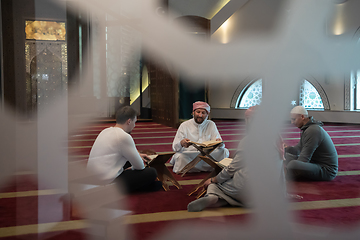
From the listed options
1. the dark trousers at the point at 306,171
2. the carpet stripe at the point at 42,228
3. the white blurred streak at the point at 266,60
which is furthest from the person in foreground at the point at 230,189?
the dark trousers at the point at 306,171

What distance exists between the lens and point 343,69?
4.73 feet

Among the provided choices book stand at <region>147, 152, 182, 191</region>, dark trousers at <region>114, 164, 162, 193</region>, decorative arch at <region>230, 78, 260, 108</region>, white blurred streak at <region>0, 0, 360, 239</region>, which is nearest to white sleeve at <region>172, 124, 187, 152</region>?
book stand at <region>147, 152, 182, 191</region>

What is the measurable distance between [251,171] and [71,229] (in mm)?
894

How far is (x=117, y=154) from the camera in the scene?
74.6 inches

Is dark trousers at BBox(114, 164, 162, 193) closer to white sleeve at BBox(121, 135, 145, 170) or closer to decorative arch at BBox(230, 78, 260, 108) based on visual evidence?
white sleeve at BBox(121, 135, 145, 170)

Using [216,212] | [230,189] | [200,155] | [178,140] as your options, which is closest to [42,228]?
[216,212]

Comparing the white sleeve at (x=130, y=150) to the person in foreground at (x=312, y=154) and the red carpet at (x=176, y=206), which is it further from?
the person in foreground at (x=312, y=154)

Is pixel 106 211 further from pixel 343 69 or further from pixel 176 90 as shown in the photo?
pixel 176 90

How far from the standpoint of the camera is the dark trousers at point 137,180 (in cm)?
199

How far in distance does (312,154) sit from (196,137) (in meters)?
0.98

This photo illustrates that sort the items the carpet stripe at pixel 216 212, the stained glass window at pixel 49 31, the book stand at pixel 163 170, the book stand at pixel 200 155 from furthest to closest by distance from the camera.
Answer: the stained glass window at pixel 49 31, the book stand at pixel 200 155, the book stand at pixel 163 170, the carpet stripe at pixel 216 212

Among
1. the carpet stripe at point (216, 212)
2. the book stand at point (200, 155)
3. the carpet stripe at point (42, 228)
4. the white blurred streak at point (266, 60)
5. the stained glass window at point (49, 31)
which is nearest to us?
the white blurred streak at point (266, 60)

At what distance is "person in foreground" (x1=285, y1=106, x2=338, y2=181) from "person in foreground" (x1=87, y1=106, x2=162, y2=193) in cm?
118

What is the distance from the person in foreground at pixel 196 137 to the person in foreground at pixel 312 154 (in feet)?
2.08
